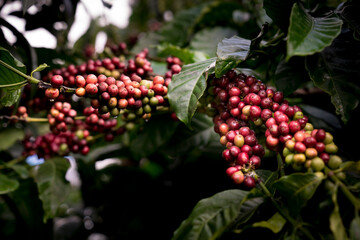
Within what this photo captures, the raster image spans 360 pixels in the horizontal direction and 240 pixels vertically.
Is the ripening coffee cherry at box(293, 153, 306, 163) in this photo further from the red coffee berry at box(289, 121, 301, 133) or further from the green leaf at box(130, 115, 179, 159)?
the green leaf at box(130, 115, 179, 159)

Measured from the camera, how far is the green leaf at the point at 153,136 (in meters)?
0.97

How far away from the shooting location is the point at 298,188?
514mm

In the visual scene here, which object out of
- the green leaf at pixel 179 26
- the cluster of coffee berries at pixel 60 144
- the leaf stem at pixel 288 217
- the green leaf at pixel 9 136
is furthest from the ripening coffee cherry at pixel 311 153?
the green leaf at pixel 179 26

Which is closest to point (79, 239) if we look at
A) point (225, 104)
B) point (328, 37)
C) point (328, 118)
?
point (225, 104)

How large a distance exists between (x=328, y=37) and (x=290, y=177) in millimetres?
278

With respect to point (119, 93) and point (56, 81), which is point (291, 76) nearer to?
point (119, 93)

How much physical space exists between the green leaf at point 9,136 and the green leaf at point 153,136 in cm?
44

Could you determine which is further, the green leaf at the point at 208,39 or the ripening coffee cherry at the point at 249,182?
the green leaf at the point at 208,39

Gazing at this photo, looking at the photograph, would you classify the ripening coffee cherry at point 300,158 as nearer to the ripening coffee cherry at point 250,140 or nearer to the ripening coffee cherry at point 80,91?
the ripening coffee cherry at point 250,140

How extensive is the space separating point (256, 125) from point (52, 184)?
24.2 inches

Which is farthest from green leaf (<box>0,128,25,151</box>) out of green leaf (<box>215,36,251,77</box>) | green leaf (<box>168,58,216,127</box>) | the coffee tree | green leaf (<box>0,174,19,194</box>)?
green leaf (<box>215,36,251,77</box>)

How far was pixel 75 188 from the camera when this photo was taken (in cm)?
188

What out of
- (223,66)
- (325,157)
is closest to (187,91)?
Result: (223,66)

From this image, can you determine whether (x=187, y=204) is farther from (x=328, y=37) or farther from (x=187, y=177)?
(x=328, y=37)
